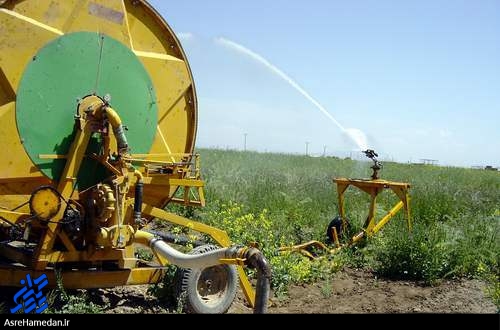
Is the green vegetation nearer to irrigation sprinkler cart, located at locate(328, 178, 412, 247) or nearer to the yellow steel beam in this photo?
the yellow steel beam

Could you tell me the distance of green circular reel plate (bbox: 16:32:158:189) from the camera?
183 inches

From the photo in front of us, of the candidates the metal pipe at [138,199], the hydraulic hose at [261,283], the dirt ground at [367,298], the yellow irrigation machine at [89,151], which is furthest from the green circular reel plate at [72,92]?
the hydraulic hose at [261,283]

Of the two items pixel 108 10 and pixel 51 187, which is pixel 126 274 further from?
pixel 108 10

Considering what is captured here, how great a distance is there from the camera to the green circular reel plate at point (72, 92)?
4.64 metres

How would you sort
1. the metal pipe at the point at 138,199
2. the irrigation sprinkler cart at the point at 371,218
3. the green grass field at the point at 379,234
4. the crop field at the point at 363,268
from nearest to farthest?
1. the metal pipe at the point at 138,199
2. the crop field at the point at 363,268
3. the green grass field at the point at 379,234
4. the irrigation sprinkler cart at the point at 371,218

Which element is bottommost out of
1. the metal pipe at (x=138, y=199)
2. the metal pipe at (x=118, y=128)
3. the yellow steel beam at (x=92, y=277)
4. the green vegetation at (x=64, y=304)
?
the green vegetation at (x=64, y=304)

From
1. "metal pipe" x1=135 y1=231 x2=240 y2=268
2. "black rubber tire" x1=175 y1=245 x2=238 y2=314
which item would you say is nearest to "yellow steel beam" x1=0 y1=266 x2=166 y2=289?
"black rubber tire" x1=175 y1=245 x2=238 y2=314

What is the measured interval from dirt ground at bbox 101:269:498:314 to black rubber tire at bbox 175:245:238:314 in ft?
0.94

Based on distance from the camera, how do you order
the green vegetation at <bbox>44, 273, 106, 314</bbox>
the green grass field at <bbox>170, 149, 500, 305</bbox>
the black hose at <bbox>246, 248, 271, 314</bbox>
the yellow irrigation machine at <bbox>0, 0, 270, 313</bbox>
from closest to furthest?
the black hose at <bbox>246, 248, 271, 314</bbox> → the yellow irrigation machine at <bbox>0, 0, 270, 313</bbox> → the green vegetation at <bbox>44, 273, 106, 314</bbox> → the green grass field at <bbox>170, 149, 500, 305</bbox>

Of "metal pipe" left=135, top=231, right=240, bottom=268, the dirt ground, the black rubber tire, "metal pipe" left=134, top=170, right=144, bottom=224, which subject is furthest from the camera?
the dirt ground

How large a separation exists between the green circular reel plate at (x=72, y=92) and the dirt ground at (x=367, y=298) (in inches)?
53.0

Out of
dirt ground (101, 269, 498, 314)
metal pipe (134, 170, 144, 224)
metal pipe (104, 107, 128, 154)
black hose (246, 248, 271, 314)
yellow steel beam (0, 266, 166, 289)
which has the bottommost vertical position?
dirt ground (101, 269, 498, 314)

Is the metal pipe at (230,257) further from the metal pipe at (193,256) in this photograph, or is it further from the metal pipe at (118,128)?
the metal pipe at (118,128)
